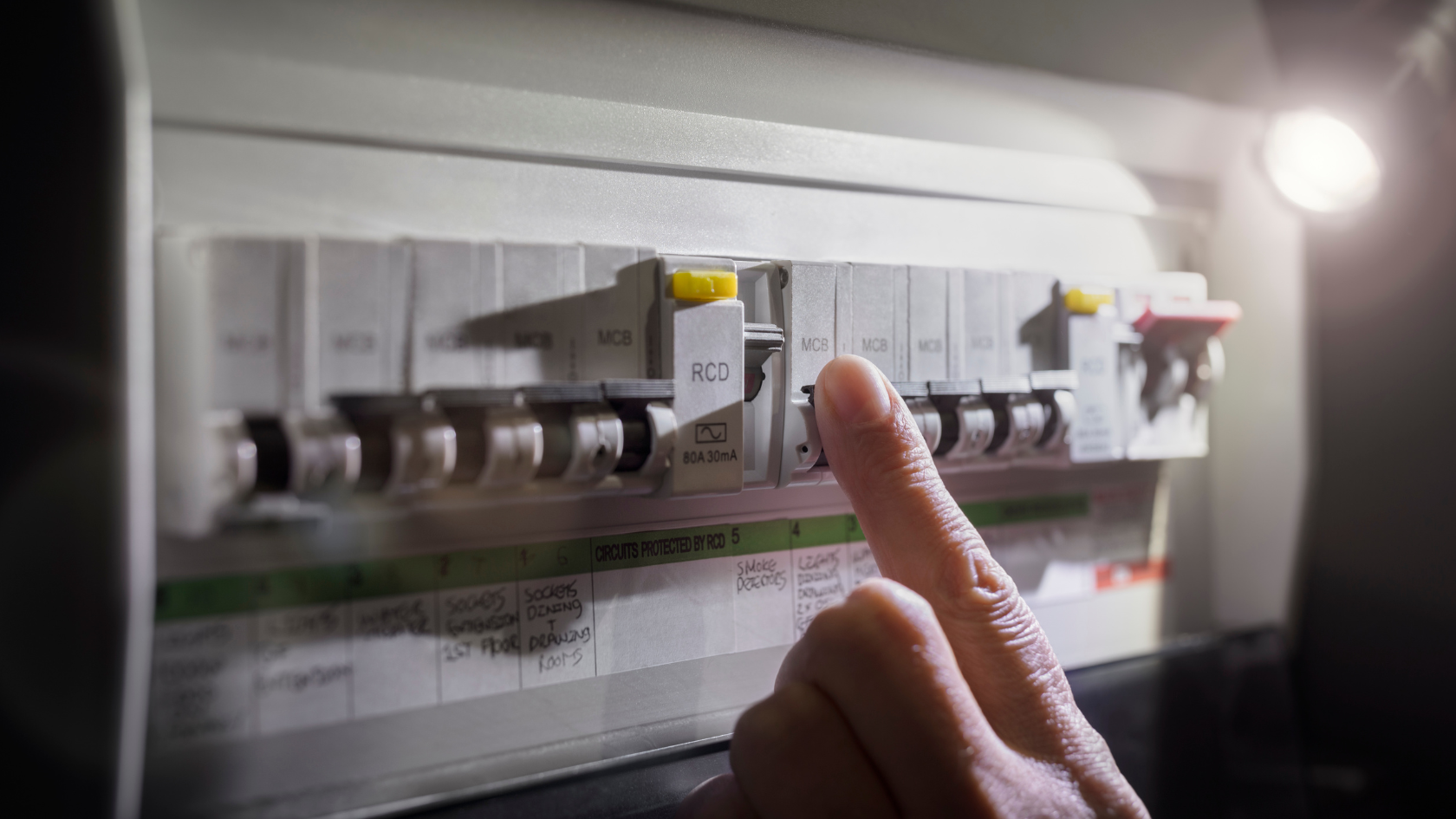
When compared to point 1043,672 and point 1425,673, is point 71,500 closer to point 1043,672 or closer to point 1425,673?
point 1043,672

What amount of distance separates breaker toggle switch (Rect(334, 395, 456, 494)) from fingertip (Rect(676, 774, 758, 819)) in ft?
1.05

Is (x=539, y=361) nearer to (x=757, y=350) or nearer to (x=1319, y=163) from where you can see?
(x=757, y=350)

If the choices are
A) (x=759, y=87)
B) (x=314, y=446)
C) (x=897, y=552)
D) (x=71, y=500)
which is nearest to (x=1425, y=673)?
(x=897, y=552)

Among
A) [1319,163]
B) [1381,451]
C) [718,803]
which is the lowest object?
[718,803]

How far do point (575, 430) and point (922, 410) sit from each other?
0.32 metres

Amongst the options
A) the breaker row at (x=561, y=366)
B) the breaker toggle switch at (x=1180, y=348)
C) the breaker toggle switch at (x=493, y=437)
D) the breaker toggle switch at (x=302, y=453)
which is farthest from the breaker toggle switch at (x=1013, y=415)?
the breaker toggle switch at (x=302, y=453)

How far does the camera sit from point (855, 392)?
649 millimetres

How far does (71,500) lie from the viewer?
0.47 meters

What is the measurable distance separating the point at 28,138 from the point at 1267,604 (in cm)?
136

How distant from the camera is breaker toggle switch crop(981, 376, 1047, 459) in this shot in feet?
2.50

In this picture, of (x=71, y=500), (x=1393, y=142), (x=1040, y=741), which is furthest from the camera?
(x=1393, y=142)

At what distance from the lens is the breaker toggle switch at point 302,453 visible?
50 cm

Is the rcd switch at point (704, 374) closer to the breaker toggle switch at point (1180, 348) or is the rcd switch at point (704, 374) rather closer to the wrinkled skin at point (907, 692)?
the wrinkled skin at point (907, 692)

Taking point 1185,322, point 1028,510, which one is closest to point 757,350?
point 1028,510
